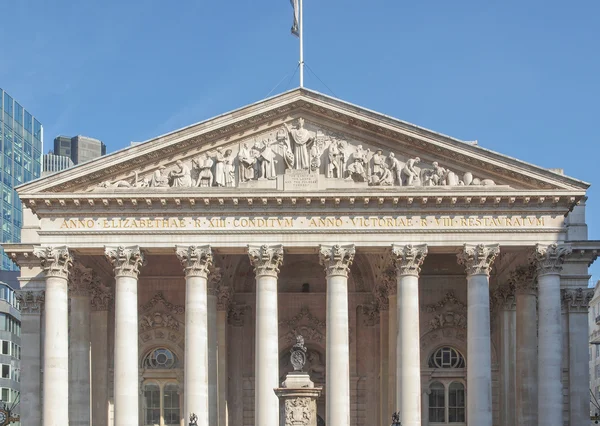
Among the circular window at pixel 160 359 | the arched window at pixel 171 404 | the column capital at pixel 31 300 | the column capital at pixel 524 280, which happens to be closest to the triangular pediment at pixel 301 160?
the column capital at pixel 524 280

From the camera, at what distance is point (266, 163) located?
63250 mm

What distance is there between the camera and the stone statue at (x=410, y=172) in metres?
63.1

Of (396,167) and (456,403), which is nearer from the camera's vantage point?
(396,167)

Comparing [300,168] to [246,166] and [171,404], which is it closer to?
[246,166]

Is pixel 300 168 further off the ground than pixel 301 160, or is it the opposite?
pixel 301 160

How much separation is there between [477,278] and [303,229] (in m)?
8.63

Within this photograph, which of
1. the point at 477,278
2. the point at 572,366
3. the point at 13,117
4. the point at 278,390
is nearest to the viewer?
the point at 278,390

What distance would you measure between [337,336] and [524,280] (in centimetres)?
1056

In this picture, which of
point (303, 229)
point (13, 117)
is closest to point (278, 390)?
point (303, 229)

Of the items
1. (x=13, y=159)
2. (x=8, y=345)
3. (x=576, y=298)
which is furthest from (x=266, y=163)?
(x=13, y=159)

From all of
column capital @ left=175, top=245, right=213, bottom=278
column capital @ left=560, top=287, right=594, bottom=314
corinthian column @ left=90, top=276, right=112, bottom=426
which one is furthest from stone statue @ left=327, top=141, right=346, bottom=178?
column capital @ left=560, top=287, right=594, bottom=314

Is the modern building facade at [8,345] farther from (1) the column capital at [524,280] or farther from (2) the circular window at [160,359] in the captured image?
(1) the column capital at [524,280]

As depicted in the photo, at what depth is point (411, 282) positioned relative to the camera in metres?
62.7

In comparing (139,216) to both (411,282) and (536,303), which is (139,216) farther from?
(536,303)
